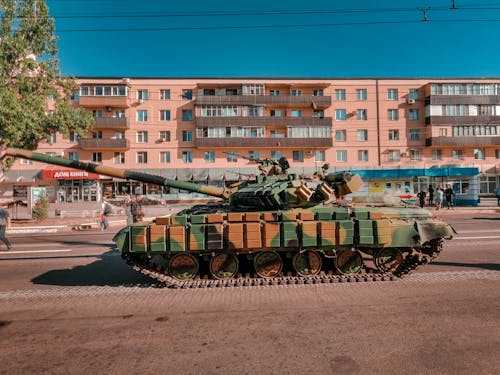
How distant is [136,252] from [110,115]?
38021 mm

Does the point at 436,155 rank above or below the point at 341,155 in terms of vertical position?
below

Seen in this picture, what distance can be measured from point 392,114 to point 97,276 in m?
42.5

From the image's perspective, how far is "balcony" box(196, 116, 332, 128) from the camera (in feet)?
136

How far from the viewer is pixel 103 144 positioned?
135 ft

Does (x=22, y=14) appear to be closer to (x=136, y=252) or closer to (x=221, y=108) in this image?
(x=136, y=252)

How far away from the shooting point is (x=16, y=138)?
18.9 metres

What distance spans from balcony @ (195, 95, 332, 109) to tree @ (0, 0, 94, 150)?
815 inches

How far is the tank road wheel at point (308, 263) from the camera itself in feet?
26.9

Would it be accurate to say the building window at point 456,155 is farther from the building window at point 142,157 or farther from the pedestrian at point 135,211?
the pedestrian at point 135,211

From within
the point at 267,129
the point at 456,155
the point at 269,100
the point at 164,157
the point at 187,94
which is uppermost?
the point at 187,94

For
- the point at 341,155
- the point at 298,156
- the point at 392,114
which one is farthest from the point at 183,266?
the point at 392,114

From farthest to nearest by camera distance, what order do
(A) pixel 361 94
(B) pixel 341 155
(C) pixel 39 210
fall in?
(A) pixel 361 94, (B) pixel 341 155, (C) pixel 39 210

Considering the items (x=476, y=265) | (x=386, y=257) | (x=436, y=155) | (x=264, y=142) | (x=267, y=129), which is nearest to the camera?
(x=386, y=257)

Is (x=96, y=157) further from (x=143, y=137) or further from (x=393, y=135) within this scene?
(x=393, y=135)
